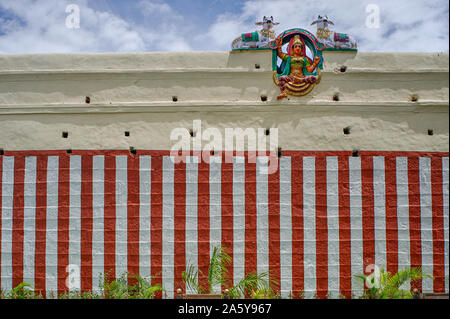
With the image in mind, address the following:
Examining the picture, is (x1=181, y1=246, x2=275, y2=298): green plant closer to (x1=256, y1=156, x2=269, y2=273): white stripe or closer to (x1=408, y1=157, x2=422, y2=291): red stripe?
(x1=256, y1=156, x2=269, y2=273): white stripe

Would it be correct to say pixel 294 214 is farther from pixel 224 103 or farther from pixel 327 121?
pixel 224 103

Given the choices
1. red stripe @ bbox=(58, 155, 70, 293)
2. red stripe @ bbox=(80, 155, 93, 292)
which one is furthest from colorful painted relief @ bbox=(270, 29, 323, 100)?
red stripe @ bbox=(58, 155, 70, 293)

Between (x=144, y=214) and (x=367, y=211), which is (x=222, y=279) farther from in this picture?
(x=367, y=211)

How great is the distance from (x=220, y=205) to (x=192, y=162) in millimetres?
1073

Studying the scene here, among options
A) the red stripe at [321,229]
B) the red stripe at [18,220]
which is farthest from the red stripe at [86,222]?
the red stripe at [321,229]

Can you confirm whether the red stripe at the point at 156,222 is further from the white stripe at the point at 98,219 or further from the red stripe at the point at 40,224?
the red stripe at the point at 40,224

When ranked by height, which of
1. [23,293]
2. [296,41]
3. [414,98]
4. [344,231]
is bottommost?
[23,293]

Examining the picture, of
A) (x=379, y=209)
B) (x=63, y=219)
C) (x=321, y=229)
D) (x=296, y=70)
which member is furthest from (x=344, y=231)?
(x=63, y=219)

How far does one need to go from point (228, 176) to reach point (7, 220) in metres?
4.71

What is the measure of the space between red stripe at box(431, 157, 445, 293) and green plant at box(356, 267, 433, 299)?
30cm

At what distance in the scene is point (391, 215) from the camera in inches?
265

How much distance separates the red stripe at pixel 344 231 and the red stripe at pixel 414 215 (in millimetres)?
1286

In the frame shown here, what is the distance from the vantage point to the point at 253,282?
6.54 m

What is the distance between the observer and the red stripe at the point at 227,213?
261 inches
